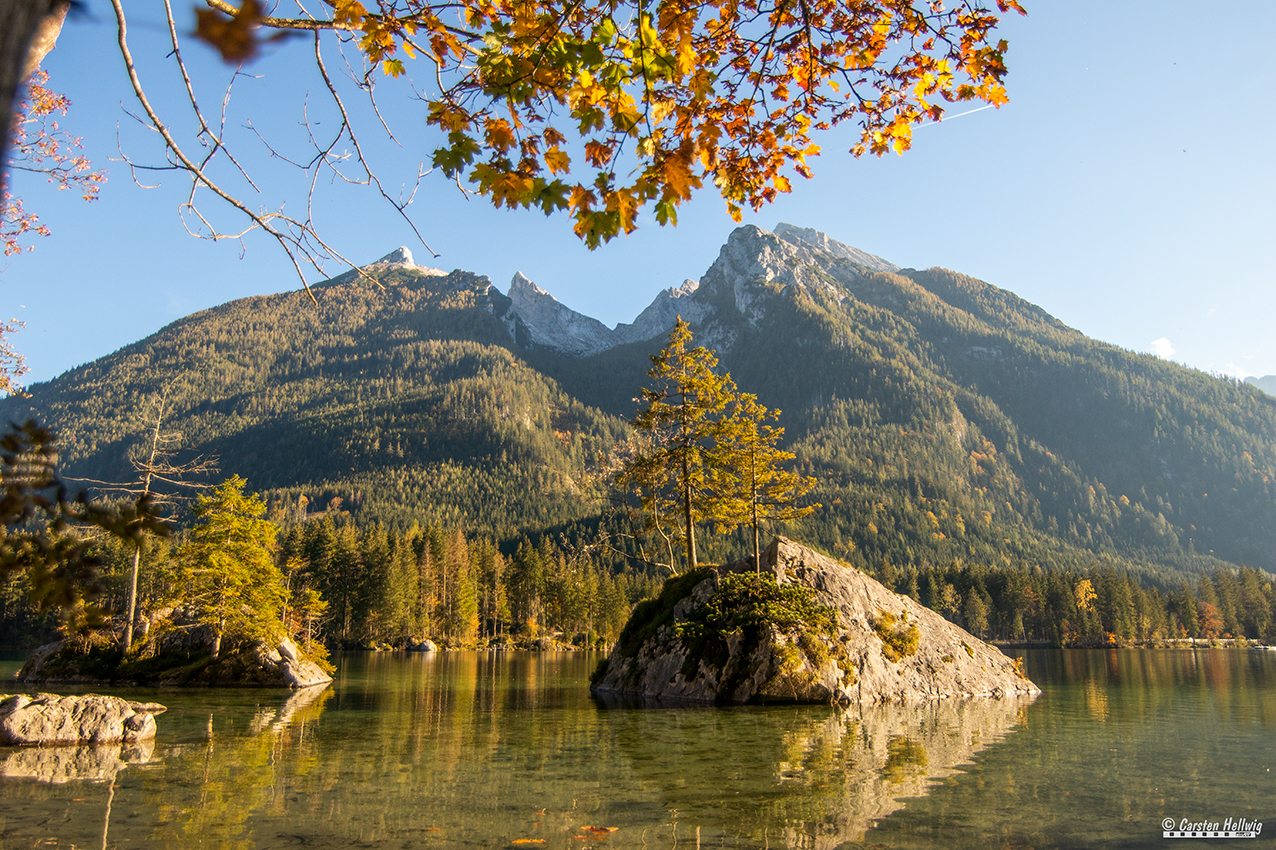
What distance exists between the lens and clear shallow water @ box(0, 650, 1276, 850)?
6352 millimetres

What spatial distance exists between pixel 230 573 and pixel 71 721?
1522 centimetres

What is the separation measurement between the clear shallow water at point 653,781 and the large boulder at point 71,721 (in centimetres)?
67

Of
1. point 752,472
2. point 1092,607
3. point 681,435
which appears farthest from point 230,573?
point 1092,607

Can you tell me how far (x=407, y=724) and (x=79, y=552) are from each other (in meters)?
14.5

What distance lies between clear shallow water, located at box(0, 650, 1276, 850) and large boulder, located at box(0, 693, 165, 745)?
0.67 meters

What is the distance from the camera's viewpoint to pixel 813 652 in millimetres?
18969

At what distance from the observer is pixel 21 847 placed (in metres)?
5.76

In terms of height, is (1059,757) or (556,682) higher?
(1059,757)

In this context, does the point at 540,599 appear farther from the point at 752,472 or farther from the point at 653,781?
the point at 653,781

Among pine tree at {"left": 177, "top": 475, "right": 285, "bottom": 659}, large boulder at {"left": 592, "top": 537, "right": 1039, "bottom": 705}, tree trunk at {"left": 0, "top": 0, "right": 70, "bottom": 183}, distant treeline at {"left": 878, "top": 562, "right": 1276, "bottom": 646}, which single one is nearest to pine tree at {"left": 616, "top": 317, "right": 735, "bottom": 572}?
large boulder at {"left": 592, "top": 537, "right": 1039, "bottom": 705}

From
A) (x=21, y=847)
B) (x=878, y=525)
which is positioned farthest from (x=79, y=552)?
(x=878, y=525)

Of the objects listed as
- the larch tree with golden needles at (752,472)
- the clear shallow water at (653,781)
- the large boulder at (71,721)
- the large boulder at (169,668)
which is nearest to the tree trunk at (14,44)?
the clear shallow water at (653,781)

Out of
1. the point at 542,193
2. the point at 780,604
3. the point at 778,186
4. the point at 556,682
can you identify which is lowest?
the point at 556,682

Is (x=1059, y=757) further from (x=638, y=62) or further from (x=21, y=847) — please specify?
(x=21, y=847)
